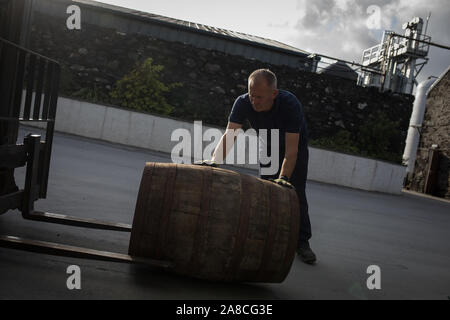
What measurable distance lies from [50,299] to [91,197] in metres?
3.11

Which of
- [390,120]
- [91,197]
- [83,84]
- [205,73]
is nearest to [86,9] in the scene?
[83,84]

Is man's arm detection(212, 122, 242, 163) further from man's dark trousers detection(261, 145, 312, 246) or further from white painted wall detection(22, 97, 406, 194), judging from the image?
white painted wall detection(22, 97, 406, 194)

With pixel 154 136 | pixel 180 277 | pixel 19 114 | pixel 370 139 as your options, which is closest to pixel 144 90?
pixel 154 136

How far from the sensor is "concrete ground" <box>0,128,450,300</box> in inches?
106

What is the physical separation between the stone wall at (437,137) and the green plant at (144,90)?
43.7 ft

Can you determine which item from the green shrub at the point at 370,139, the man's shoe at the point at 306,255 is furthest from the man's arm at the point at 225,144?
the green shrub at the point at 370,139

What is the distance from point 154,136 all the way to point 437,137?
1469cm

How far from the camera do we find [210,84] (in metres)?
18.1

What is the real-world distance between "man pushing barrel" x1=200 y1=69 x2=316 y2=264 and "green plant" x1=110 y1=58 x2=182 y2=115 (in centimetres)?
1271

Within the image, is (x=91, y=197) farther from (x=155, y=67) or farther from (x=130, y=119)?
(x=155, y=67)

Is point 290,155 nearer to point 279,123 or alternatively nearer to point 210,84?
point 279,123

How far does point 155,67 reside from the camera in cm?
1689

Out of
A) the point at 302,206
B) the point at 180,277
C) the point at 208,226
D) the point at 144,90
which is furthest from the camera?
the point at 144,90

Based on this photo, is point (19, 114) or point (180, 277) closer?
point (180, 277)
